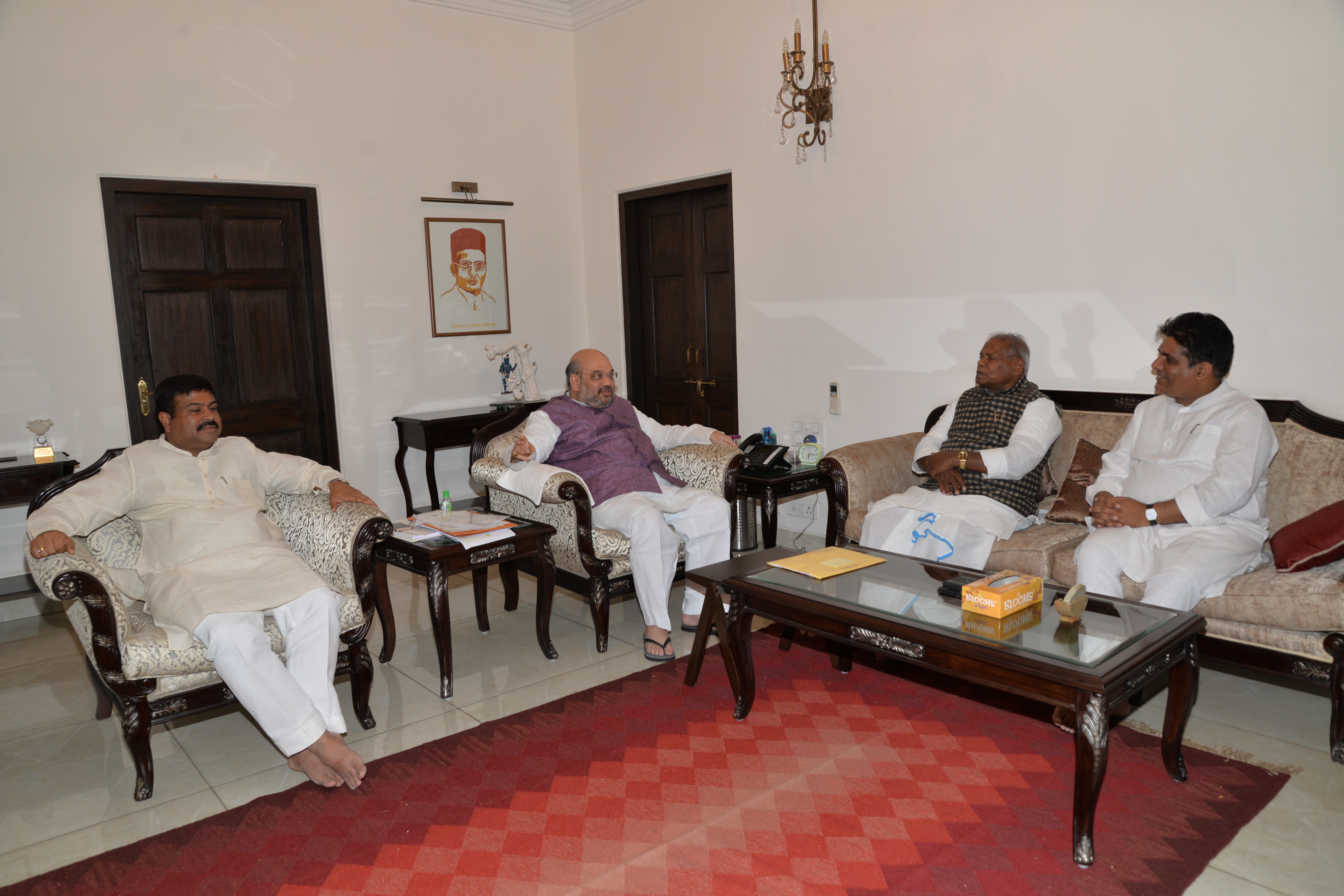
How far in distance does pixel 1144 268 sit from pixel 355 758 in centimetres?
348

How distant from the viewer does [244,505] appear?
3205 millimetres

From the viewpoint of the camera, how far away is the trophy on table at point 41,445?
4332mm

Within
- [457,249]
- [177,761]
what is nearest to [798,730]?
[177,761]

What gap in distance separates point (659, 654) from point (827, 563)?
898 millimetres

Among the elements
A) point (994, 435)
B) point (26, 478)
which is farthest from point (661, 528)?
point (26, 478)

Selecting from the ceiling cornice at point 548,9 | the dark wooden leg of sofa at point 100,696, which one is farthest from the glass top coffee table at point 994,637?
the ceiling cornice at point 548,9

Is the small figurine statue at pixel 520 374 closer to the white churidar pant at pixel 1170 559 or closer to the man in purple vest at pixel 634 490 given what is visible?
the man in purple vest at pixel 634 490

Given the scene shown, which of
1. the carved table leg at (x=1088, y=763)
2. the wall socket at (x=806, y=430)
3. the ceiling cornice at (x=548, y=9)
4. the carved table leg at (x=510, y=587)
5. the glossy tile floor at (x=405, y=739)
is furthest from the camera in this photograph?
the ceiling cornice at (x=548, y=9)

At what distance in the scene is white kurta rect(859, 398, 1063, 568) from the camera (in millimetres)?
3461

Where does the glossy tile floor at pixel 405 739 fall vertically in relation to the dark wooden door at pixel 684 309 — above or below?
below

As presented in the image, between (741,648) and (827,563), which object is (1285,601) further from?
(741,648)

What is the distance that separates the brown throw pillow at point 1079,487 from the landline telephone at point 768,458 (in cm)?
121

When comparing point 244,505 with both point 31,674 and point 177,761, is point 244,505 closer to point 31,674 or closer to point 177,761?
point 177,761

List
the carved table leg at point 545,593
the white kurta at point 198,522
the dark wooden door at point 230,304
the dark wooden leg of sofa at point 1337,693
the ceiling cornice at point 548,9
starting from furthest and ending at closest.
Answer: the ceiling cornice at point 548,9 < the dark wooden door at point 230,304 < the carved table leg at point 545,593 < the white kurta at point 198,522 < the dark wooden leg of sofa at point 1337,693
